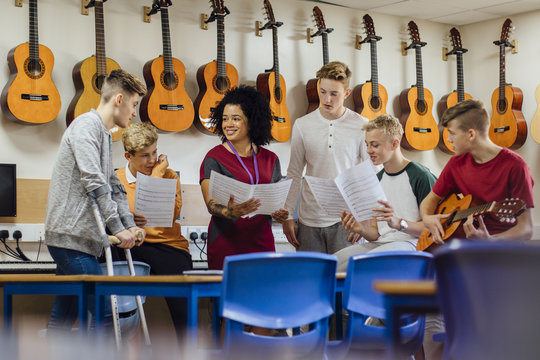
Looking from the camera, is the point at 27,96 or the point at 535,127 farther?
the point at 535,127

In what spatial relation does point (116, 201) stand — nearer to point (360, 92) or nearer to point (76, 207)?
point (76, 207)

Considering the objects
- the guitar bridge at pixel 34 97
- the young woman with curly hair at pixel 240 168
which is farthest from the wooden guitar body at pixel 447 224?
the guitar bridge at pixel 34 97

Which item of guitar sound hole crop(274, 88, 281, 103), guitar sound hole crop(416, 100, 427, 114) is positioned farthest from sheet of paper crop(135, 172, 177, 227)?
guitar sound hole crop(416, 100, 427, 114)

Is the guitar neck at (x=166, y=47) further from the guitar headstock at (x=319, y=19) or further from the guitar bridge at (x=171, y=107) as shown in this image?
the guitar headstock at (x=319, y=19)

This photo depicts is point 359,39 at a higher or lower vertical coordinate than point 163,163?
higher

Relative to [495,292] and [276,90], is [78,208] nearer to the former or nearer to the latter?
[495,292]

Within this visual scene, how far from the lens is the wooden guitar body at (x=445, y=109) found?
6.05m

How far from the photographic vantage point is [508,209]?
112 inches

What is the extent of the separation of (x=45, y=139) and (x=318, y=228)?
6.83ft

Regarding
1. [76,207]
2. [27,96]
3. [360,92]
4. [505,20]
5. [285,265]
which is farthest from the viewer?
[505,20]

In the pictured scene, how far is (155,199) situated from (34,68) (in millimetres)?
1662

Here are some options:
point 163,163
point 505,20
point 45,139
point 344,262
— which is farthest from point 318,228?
point 505,20

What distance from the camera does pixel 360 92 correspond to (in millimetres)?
5621

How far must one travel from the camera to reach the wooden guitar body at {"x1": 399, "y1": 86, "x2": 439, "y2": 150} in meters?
5.82
